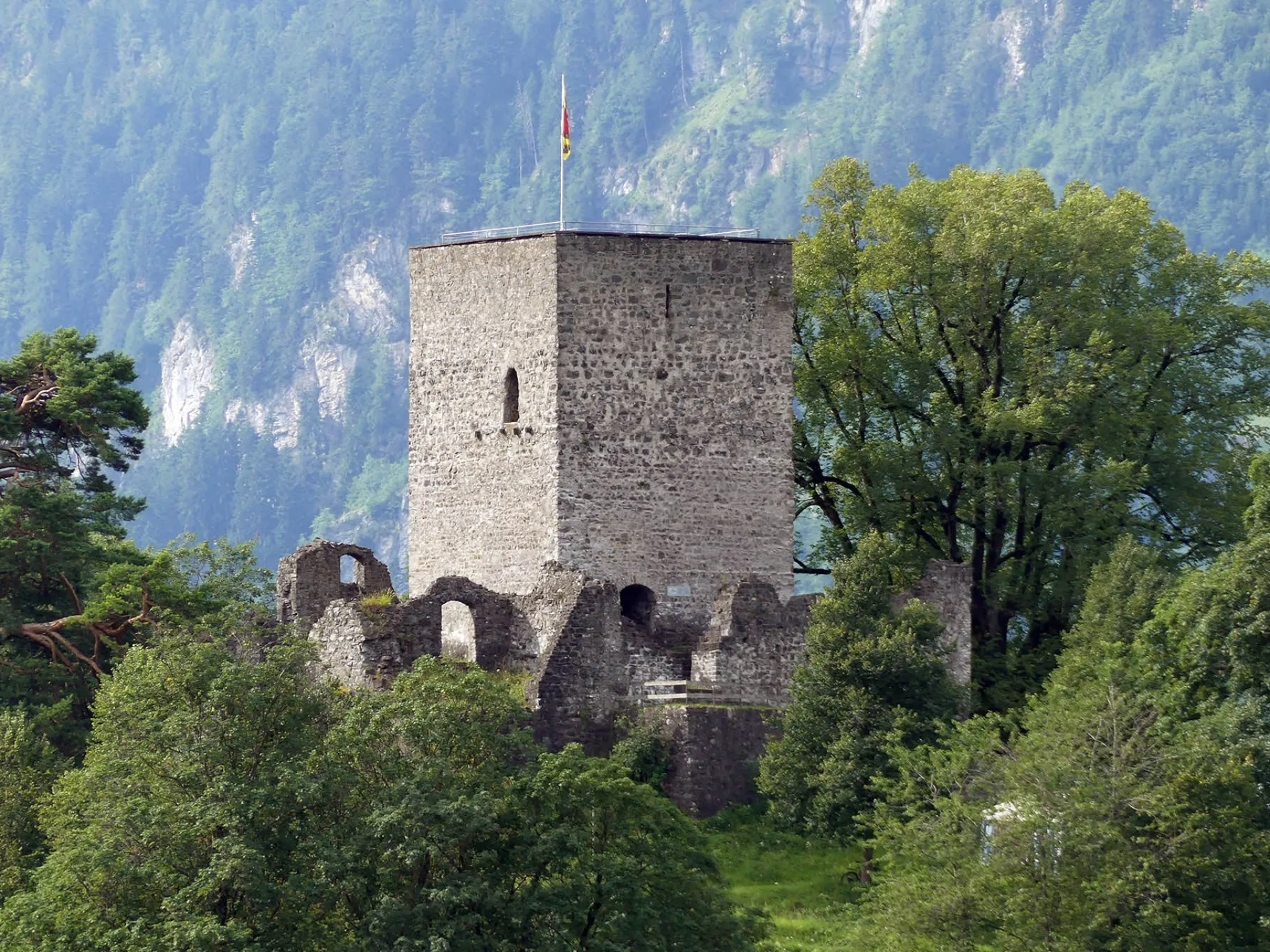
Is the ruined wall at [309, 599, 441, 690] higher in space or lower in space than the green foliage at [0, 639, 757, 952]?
higher

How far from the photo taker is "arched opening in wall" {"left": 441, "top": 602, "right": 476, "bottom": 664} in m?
53.2

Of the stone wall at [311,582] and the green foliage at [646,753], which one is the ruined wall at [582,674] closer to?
the green foliage at [646,753]

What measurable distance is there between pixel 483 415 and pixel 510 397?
2.25 ft

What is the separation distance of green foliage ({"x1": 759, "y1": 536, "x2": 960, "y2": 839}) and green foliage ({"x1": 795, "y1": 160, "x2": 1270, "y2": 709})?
22.8 ft

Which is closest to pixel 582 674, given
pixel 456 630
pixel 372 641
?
pixel 372 641

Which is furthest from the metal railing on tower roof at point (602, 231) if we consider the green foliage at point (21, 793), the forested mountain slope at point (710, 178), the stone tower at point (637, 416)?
the forested mountain slope at point (710, 178)

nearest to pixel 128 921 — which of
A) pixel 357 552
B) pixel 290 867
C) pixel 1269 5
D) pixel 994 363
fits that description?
pixel 290 867

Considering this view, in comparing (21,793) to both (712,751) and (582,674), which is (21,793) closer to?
(582,674)

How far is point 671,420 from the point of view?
178 feet

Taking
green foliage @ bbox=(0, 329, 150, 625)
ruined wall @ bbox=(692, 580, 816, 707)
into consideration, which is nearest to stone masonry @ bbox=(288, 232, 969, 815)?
ruined wall @ bbox=(692, 580, 816, 707)

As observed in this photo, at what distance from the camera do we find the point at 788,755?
1891 inches

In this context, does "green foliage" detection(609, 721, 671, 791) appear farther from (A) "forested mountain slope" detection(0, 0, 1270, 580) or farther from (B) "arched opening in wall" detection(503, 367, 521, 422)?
(A) "forested mountain slope" detection(0, 0, 1270, 580)

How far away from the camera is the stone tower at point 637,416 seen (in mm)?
54031

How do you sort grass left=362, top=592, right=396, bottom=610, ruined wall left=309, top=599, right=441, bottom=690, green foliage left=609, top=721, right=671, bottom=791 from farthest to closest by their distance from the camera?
grass left=362, top=592, right=396, bottom=610, ruined wall left=309, top=599, right=441, bottom=690, green foliage left=609, top=721, right=671, bottom=791
